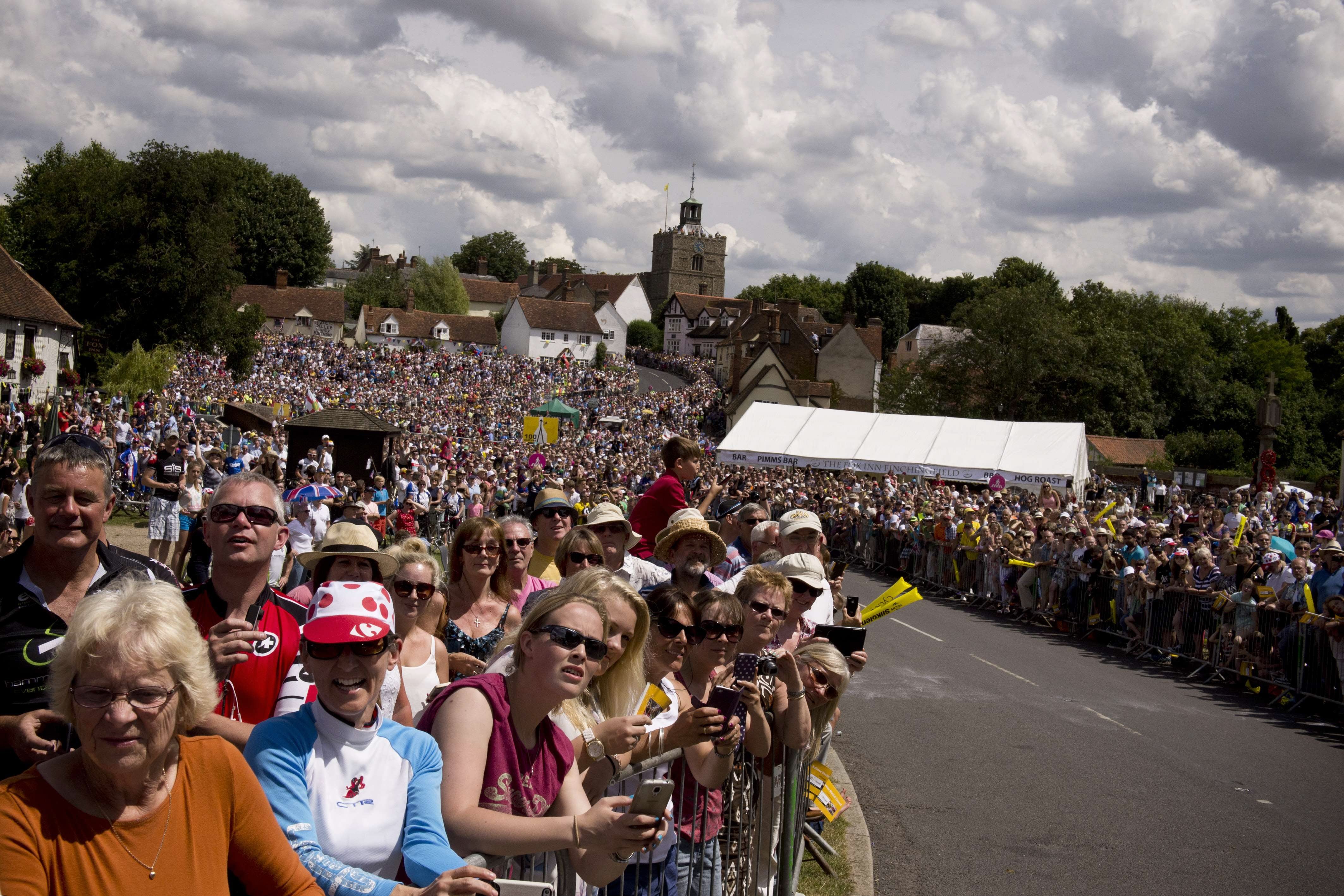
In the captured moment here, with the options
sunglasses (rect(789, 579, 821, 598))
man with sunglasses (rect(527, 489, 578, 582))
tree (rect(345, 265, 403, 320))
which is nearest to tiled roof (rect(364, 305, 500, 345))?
tree (rect(345, 265, 403, 320))

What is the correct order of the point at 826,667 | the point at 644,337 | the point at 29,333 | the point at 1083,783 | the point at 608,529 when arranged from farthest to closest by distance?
1. the point at 644,337
2. the point at 29,333
3. the point at 1083,783
4. the point at 608,529
5. the point at 826,667

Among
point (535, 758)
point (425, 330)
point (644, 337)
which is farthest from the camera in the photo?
point (644, 337)

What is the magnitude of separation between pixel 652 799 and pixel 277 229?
99.1 meters

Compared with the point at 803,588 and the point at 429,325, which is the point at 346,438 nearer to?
the point at 803,588

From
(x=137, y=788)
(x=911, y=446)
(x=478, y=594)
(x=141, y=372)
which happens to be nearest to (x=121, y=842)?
(x=137, y=788)

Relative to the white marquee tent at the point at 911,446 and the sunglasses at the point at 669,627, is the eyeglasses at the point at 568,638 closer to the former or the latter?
the sunglasses at the point at 669,627

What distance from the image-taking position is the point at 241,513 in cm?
377

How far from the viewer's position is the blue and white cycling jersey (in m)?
2.52

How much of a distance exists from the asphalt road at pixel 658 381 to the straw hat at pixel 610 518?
78914mm

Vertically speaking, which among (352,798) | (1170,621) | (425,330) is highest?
(425,330)

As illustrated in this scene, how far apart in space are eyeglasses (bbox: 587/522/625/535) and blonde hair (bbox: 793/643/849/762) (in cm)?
184

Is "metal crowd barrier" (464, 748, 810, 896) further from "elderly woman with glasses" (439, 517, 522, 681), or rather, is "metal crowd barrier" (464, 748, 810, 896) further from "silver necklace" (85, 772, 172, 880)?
"elderly woman with glasses" (439, 517, 522, 681)

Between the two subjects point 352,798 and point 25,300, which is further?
point 25,300

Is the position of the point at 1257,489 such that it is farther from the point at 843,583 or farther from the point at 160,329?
the point at 160,329
